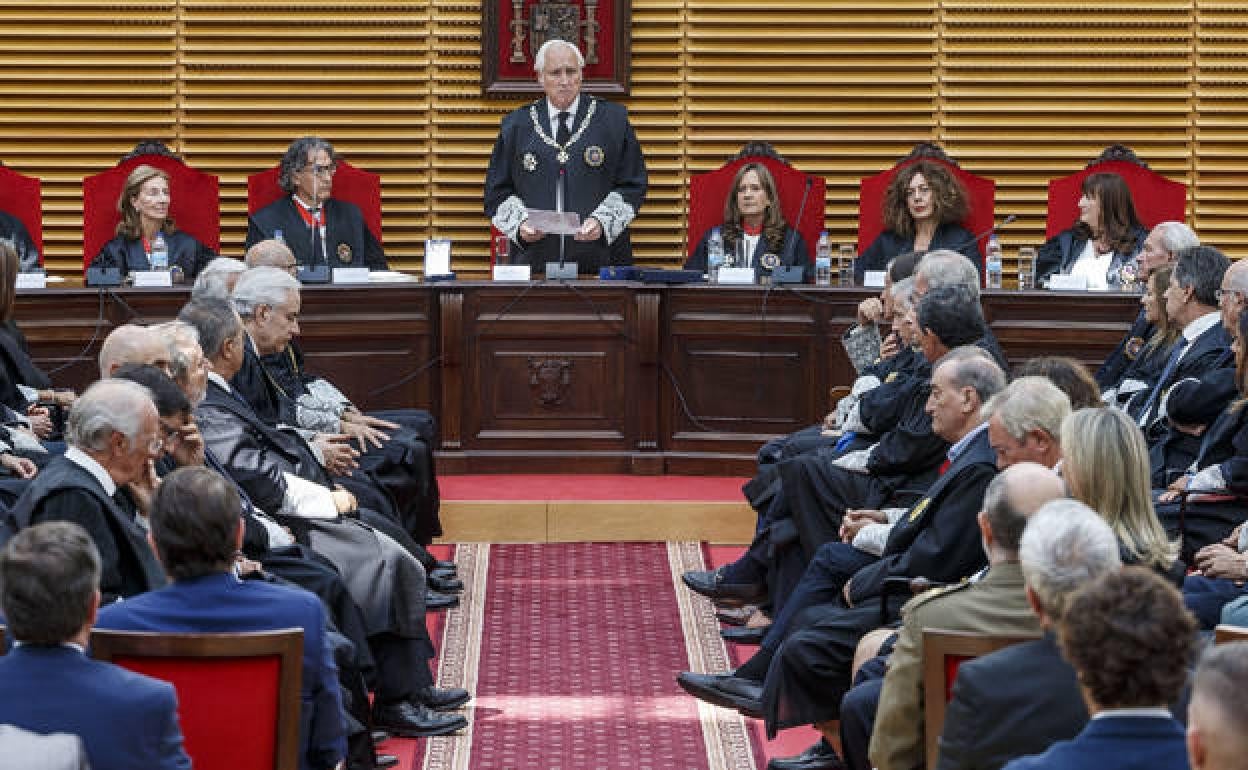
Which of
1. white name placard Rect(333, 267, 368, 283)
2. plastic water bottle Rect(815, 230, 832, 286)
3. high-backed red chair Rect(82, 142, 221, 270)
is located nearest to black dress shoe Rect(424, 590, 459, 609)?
white name placard Rect(333, 267, 368, 283)

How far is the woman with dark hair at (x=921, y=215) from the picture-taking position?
9.06m

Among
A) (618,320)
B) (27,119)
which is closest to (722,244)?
(618,320)

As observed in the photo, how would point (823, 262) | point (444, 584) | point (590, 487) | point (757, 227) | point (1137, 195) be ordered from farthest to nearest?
1. point (1137, 195)
2. point (757, 227)
3. point (823, 262)
4. point (590, 487)
5. point (444, 584)

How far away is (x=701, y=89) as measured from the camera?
10805mm

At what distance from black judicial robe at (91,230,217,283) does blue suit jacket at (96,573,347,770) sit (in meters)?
5.37

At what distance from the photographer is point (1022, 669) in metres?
3.28

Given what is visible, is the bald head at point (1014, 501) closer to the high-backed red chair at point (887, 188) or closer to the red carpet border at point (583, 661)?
the red carpet border at point (583, 661)

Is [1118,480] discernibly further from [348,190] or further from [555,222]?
[348,190]

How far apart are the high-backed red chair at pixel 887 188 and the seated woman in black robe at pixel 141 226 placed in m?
3.24

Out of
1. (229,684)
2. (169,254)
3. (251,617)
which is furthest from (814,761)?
(169,254)

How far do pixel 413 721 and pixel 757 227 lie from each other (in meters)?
4.23

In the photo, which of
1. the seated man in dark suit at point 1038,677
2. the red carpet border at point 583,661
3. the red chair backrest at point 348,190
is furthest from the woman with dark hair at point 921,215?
the seated man in dark suit at point 1038,677

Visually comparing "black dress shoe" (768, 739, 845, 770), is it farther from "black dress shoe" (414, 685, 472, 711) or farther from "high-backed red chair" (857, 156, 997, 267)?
"high-backed red chair" (857, 156, 997, 267)

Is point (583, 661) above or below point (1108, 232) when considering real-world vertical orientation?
below
